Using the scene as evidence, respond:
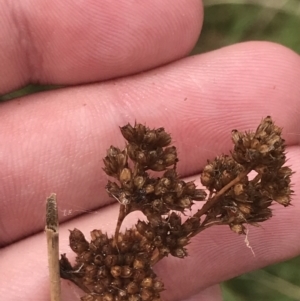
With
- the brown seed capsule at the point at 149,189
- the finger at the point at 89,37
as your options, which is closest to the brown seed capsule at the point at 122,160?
the brown seed capsule at the point at 149,189

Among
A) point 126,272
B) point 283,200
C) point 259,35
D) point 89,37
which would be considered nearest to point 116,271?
point 126,272

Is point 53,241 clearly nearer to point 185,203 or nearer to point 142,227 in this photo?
point 142,227

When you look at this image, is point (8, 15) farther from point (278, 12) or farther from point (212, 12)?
point (278, 12)

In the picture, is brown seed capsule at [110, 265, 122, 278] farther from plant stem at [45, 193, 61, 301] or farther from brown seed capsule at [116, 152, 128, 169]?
brown seed capsule at [116, 152, 128, 169]

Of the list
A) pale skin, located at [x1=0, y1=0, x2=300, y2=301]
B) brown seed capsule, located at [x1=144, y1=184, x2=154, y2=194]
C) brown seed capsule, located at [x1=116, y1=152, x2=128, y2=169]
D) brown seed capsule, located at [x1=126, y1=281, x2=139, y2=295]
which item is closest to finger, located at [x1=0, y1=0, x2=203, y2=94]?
pale skin, located at [x1=0, y1=0, x2=300, y2=301]

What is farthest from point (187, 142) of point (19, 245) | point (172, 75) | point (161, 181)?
point (19, 245)

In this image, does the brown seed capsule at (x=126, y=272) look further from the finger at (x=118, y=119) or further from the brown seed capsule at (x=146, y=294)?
the finger at (x=118, y=119)
